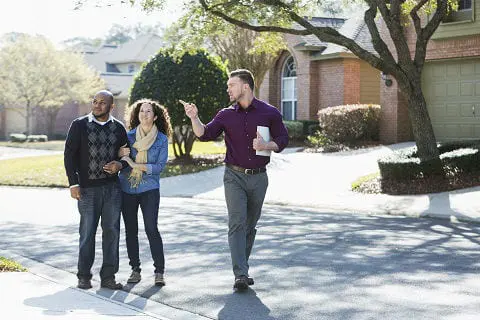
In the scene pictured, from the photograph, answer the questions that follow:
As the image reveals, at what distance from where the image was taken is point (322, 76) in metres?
31.5

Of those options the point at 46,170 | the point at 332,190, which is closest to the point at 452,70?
the point at 332,190

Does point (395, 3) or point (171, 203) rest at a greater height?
point (395, 3)

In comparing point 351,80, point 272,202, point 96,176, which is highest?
point 351,80

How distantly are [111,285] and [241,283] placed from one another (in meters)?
1.29

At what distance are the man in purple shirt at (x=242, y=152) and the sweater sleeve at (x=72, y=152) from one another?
3.74 feet

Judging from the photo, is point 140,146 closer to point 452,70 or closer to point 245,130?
point 245,130

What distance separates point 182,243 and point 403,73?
26.6ft

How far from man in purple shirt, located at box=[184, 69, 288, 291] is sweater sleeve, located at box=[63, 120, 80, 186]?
1.14m

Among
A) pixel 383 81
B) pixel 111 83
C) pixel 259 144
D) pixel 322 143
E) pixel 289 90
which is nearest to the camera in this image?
pixel 259 144

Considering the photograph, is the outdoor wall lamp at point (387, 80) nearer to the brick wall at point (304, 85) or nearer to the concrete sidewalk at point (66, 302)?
the brick wall at point (304, 85)

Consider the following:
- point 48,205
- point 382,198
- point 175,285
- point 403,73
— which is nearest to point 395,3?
point 403,73

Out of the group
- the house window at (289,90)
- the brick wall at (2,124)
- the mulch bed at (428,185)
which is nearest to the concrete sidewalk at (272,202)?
the mulch bed at (428,185)

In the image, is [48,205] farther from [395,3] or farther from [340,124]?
[340,124]

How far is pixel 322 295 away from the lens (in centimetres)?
709
